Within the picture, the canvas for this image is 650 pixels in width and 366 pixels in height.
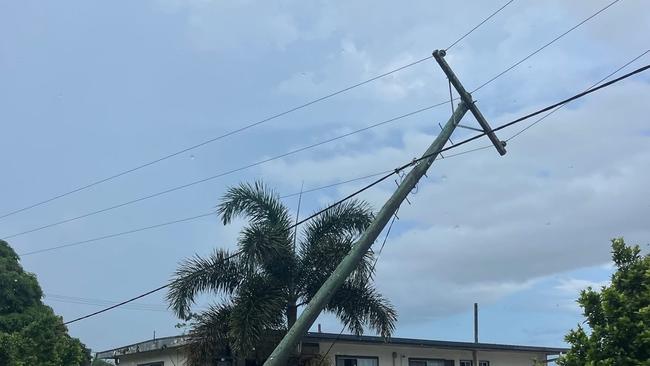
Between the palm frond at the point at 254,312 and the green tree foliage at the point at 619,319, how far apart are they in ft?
26.9

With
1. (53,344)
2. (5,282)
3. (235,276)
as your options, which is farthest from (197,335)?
(5,282)

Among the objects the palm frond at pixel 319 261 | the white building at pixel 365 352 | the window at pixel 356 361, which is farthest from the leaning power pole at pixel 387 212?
the window at pixel 356 361

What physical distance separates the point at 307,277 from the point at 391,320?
93.2 inches

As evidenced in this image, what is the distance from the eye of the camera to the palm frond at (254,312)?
18.4 m

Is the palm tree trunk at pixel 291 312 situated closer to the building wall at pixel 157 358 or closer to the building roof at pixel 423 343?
the building roof at pixel 423 343

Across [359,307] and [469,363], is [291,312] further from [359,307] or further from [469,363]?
[469,363]

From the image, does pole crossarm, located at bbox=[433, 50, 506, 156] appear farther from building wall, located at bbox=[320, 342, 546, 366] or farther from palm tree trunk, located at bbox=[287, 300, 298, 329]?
building wall, located at bbox=[320, 342, 546, 366]

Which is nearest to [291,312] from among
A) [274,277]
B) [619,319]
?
[274,277]

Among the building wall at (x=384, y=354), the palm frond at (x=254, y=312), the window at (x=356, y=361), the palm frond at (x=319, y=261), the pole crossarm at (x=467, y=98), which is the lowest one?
the window at (x=356, y=361)

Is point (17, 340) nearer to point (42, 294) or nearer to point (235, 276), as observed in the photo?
point (235, 276)

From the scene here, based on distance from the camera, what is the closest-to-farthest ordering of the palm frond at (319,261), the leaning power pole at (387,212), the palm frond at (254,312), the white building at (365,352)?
the leaning power pole at (387,212) < the palm frond at (254,312) < the palm frond at (319,261) < the white building at (365,352)

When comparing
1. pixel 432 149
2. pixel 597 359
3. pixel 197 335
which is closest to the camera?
pixel 597 359

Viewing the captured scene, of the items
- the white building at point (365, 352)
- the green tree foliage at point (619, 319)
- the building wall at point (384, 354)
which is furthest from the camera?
the building wall at point (384, 354)

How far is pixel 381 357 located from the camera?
25375 millimetres
